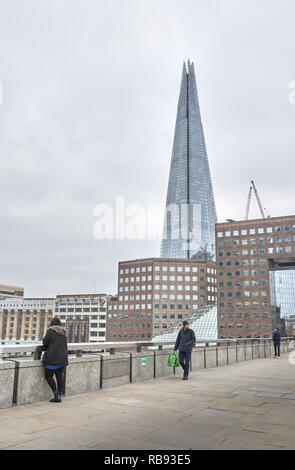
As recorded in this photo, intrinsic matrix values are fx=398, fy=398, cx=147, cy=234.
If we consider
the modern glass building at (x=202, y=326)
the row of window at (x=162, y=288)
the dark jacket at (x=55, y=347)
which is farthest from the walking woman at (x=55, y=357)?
the row of window at (x=162, y=288)

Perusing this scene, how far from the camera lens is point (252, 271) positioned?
127 m

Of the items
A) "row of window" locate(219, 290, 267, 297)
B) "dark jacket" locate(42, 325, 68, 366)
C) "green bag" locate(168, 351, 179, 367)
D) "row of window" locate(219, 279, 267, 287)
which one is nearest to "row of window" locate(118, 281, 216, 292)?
"row of window" locate(219, 279, 267, 287)

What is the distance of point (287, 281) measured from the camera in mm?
136750

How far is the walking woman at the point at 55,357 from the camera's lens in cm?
847

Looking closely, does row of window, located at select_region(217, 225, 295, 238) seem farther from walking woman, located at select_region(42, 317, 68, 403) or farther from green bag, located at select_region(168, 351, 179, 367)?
walking woman, located at select_region(42, 317, 68, 403)

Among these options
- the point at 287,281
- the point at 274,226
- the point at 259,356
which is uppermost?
the point at 274,226

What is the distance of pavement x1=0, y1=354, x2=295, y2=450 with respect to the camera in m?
5.38

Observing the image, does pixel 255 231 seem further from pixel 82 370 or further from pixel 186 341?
pixel 82 370

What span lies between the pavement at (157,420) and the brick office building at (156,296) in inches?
5668

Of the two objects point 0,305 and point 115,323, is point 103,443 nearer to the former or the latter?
point 115,323

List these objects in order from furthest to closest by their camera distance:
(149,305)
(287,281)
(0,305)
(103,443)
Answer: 1. (0,305)
2. (149,305)
3. (287,281)
4. (103,443)

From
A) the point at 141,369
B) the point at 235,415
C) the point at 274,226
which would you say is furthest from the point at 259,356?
the point at 274,226
